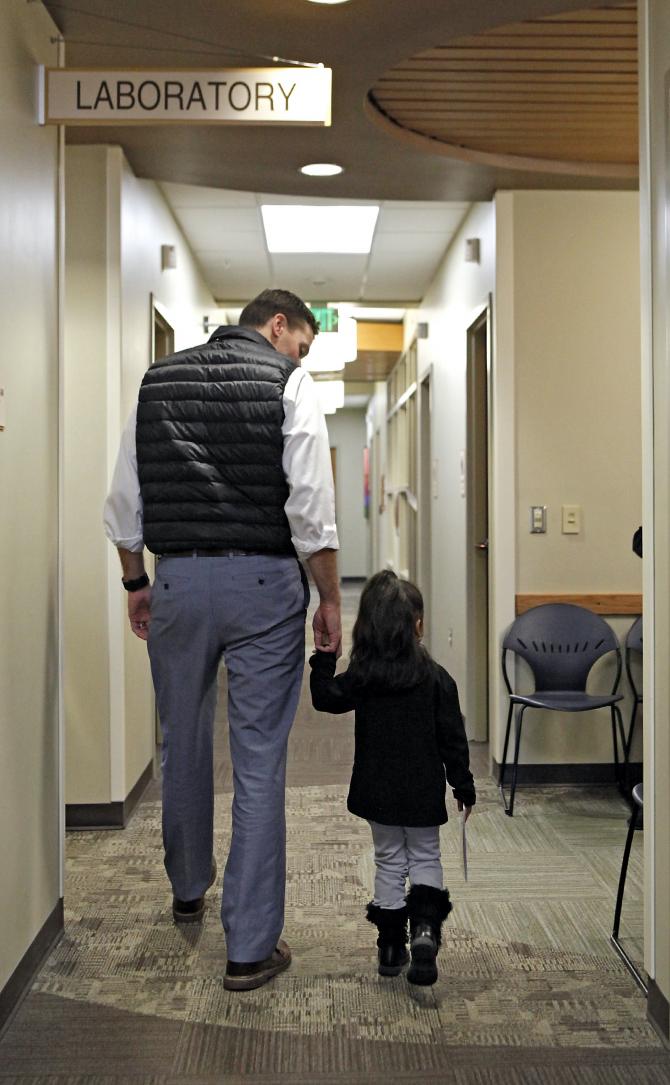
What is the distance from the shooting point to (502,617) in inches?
181

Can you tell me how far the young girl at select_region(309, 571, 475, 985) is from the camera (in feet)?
→ 8.41

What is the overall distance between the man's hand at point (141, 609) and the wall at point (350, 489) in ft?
47.8

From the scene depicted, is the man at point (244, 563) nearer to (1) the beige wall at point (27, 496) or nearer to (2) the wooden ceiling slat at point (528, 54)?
(1) the beige wall at point (27, 496)

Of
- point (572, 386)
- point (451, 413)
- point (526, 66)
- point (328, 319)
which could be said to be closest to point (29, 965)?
point (526, 66)

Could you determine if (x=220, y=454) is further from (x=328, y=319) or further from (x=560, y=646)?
(x=328, y=319)

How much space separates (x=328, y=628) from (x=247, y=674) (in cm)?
22

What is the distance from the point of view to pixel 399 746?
2.59 metres

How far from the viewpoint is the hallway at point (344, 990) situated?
7.32ft

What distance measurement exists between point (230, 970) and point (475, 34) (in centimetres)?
262

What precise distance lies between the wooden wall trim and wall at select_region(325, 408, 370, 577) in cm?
1286

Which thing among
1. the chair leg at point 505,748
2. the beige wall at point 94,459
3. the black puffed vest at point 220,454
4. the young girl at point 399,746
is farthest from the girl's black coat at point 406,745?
the chair leg at point 505,748

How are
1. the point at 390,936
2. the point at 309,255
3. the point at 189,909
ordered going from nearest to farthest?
the point at 390,936 < the point at 189,909 < the point at 309,255

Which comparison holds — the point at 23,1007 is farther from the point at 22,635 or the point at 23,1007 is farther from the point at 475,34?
the point at 475,34

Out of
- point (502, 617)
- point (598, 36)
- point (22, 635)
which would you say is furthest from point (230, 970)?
point (598, 36)
